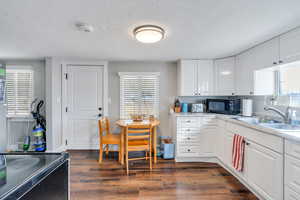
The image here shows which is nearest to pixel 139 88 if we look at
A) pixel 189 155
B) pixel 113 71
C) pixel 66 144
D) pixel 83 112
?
pixel 113 71

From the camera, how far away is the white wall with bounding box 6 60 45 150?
3576 millimetres

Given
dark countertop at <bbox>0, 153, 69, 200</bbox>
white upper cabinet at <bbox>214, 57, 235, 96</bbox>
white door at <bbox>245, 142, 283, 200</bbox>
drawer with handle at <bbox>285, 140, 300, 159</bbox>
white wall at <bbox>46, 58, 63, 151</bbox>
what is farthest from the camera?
white wall at <bbox>46, 58, 63, 151</bbox>

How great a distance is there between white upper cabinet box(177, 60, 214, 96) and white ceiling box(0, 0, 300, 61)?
59cm

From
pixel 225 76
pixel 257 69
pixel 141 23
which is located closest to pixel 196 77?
pixel 225 76

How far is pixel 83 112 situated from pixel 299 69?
13.3 feet

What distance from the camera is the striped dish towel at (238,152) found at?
214cm

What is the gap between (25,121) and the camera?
3594mm

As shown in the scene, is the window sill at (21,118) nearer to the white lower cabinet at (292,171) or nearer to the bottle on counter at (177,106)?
the bottle on counter at (177,106)

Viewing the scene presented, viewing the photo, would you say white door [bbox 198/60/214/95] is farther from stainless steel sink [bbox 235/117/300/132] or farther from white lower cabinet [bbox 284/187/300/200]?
white lower cabinet [bbox 284/187/300/200]

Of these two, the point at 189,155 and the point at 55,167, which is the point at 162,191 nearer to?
the point at 189,155

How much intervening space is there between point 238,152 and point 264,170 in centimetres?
44

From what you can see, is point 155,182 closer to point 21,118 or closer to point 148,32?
point 148,32

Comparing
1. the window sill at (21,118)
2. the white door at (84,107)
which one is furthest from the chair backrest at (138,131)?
the window sill at (21,118)

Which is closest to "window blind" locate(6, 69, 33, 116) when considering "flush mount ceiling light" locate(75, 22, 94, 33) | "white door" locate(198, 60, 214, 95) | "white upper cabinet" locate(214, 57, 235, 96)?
"flush mount ceiling light" locate(75, 22, 94, 33)
